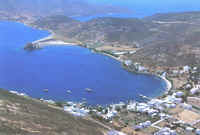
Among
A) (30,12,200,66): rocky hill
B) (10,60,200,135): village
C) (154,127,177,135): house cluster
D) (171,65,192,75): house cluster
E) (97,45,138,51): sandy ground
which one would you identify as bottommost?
(154,127,177,135): house cluster

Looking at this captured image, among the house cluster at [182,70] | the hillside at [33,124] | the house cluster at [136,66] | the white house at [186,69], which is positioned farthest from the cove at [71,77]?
the hillside at [33,124]

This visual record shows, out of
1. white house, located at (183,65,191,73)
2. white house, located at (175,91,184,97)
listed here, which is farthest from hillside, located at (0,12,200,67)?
white house, located at (175,91,184,97)

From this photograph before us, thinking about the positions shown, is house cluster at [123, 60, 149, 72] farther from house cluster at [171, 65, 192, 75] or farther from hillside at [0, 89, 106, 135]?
hillside at [0, 89, 106, 135]

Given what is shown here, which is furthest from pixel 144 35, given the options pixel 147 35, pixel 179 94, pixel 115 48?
pixel 179 94

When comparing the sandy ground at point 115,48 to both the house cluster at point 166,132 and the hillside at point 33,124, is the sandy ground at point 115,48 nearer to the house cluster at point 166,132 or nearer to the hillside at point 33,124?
the house cluster at point 166,132

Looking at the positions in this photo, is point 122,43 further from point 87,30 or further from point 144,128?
point 144,128

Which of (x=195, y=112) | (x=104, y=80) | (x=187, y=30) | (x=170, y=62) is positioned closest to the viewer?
(x=195, y=112)

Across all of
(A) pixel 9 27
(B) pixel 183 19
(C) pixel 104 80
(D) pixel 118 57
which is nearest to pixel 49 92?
(C) pixel 104 80

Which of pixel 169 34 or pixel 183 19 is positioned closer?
pixel 169 34
